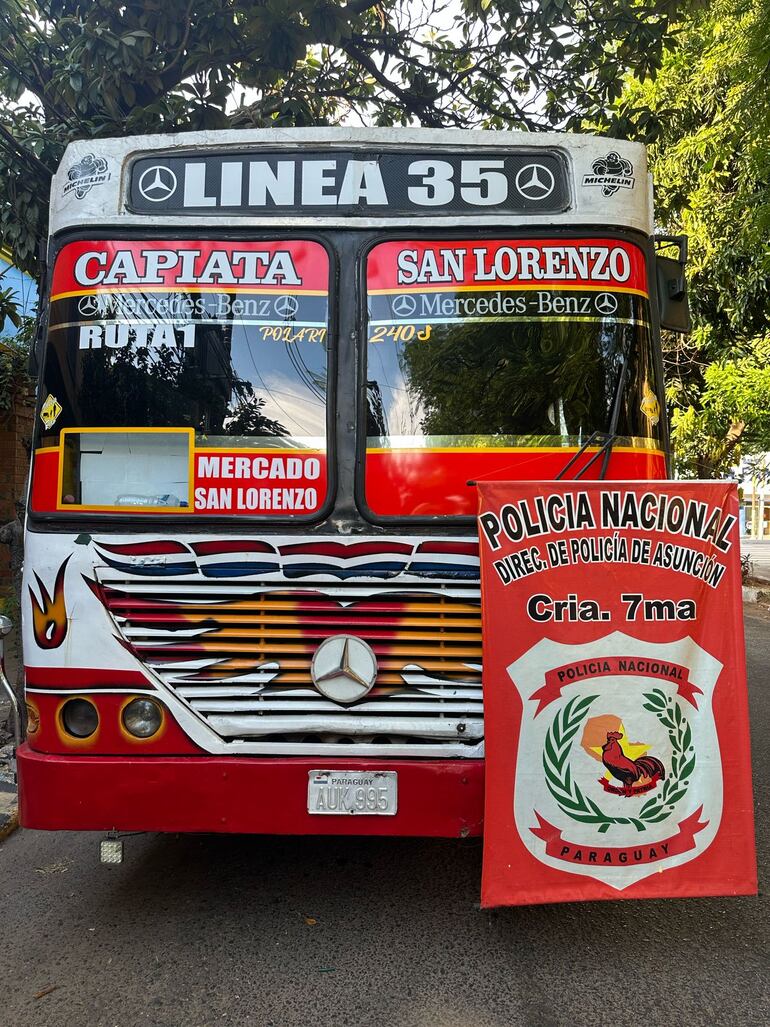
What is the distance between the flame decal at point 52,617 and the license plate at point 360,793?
1.05 meters

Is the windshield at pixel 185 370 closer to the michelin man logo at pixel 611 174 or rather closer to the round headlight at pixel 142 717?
the round headlight at pixel 142 717

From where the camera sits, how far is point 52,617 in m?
3.02

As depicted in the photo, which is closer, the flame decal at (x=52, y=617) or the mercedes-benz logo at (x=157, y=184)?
the flame decal at (x=52, y=617)

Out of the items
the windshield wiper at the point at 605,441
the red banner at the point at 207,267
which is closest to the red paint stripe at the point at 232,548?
the red banner at the point at 207,267

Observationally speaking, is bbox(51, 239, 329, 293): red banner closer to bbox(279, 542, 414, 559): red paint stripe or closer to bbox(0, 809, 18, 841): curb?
bbox(279, 542, 414, 559): red paint stripe

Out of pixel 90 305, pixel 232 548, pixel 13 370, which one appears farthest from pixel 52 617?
pixel 13 370

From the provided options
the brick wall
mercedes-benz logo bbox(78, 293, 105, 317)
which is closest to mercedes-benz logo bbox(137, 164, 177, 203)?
mercedes-benz logo bbox(78, 293, 105, 317)

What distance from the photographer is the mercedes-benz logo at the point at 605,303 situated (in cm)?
315

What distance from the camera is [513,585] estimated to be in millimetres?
2875

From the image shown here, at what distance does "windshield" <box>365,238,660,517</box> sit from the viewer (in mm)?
3127

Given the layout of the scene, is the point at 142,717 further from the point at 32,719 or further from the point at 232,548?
the point at 232,548

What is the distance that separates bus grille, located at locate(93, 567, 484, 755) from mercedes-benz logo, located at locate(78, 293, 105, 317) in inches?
42.0

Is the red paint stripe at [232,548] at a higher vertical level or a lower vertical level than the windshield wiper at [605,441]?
lower

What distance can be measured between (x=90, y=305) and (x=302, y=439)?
38.2 inches
